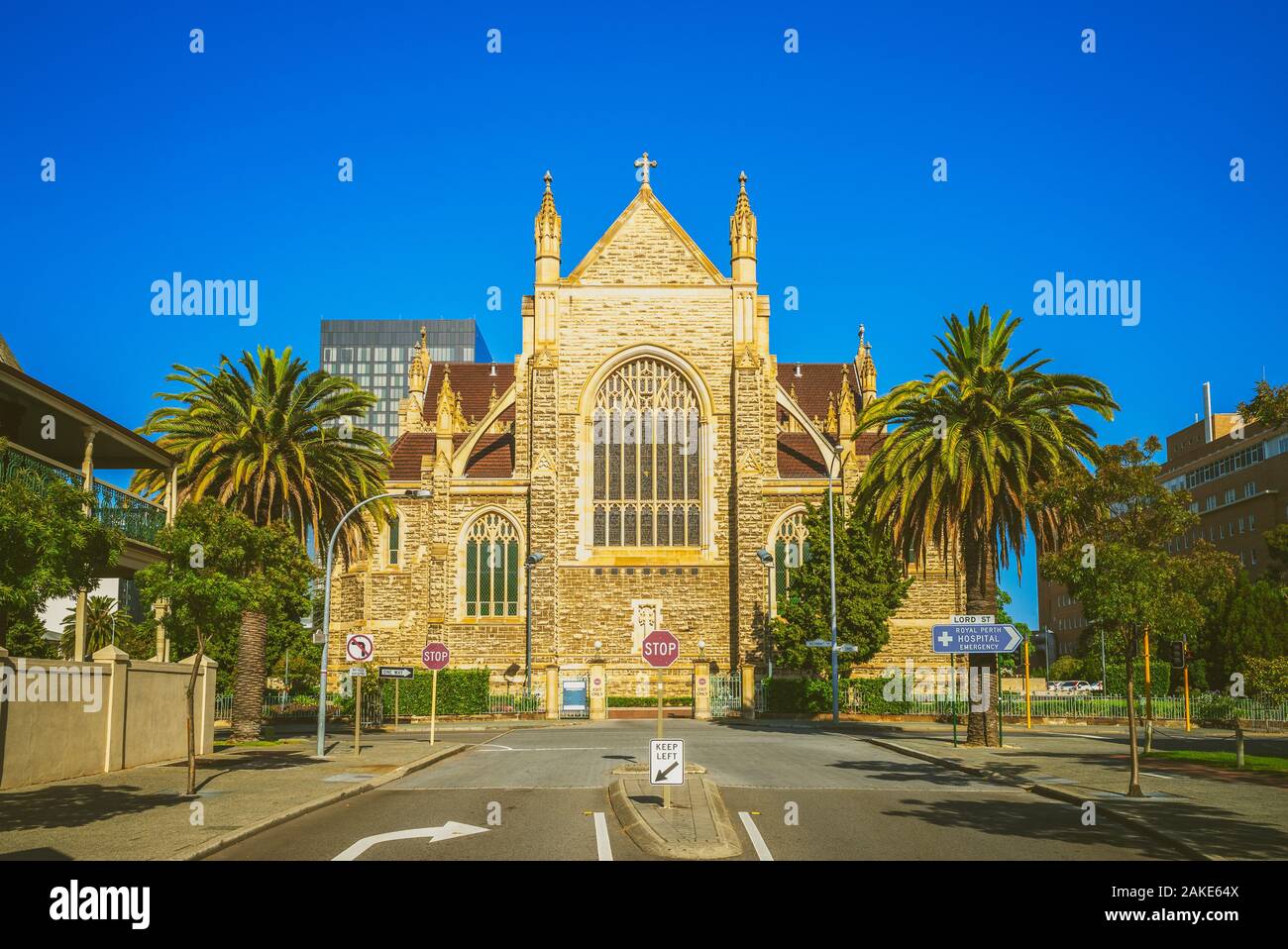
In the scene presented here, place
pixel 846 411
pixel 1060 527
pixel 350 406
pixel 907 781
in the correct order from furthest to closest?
pixel 846 411 → pixel 350 406 → pixel 1060 527 → pixel 907 781

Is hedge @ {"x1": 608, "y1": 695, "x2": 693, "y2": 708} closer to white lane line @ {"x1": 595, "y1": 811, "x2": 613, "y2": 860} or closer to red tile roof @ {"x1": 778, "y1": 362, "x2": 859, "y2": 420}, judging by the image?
red tile roof @ {"x1": 778, "y1": 362, "x2": 859, "y2": 420}

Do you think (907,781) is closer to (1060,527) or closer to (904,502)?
(1060,527)

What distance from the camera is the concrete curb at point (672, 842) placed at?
11.9 m

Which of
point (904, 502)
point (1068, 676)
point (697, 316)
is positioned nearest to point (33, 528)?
point (904, 502)

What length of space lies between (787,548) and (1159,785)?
35.4 meters

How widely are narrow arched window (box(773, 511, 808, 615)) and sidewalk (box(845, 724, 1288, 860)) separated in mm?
19774

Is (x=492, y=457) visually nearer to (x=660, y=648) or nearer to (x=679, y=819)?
(x=660, y=648)

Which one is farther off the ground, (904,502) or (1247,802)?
(904,502)

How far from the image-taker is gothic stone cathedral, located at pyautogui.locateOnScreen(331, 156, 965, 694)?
53.4m

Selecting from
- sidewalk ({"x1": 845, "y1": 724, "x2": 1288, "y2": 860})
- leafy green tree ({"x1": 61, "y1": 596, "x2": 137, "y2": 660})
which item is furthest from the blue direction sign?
leafy green tree ({"x1": 61, "y1": 596, "x2": 137, "y2": 660})

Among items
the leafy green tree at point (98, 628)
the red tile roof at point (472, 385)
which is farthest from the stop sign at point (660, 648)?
the red tile roof at point (472, 385)

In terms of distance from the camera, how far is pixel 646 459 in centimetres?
5538

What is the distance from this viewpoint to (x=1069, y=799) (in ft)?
57.5
